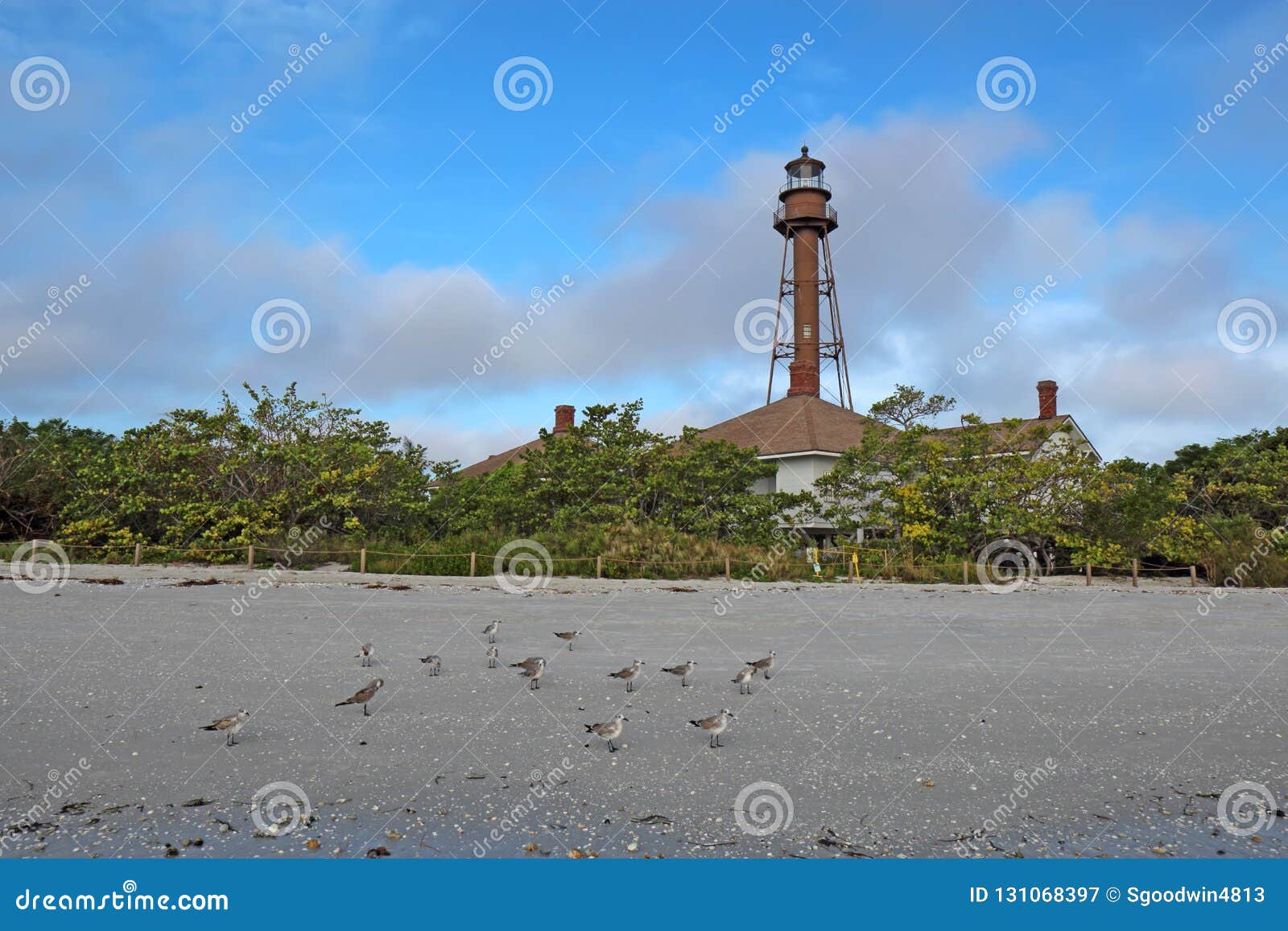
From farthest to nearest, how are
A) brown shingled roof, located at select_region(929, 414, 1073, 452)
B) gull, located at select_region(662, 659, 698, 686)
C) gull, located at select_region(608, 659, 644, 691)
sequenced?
1. brown shingled roof, located at select_region(929, 414, 1073, 452)
2. gull, located at select_region(662, 659, 698, 686)
3. gull, located at select_region(608, 659, 644, 691)

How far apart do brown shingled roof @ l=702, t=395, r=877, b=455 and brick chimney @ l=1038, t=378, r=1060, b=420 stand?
→ 307 inches

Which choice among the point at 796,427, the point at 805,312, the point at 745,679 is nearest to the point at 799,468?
the point at 796,427

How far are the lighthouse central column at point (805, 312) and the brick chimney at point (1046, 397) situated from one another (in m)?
9.66

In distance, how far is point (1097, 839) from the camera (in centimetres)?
491

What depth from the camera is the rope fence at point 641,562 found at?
23.6 meters

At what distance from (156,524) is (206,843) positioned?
25143mm

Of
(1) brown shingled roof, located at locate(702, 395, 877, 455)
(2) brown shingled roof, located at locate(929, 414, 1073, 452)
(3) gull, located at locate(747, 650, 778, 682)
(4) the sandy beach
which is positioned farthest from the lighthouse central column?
(3) gull, located at locate(747, 650, 778, 682)

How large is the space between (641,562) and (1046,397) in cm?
2369

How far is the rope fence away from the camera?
77.3 feet

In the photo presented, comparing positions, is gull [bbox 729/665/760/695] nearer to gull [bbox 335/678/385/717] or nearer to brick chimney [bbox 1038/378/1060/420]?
gull [bbox 335/678/385/717]

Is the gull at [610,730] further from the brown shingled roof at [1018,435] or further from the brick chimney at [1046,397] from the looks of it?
the brick chimney at [1046,397]

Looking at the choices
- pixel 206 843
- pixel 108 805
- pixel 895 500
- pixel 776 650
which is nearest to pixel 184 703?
pixel 108 805

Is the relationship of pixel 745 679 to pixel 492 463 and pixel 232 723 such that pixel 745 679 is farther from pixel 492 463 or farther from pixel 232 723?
pixel 492 463

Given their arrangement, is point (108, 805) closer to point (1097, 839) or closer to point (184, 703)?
point (184, 703)
